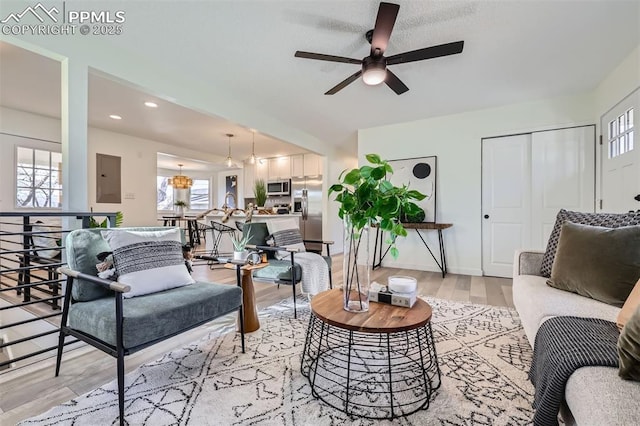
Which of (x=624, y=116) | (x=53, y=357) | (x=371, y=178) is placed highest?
(x=624, y=116)

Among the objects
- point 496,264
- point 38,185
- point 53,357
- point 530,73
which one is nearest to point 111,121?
point 38,185

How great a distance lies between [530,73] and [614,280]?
2541mm

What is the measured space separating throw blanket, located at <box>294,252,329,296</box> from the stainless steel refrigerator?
3.52 meters

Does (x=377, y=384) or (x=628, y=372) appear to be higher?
(x=628, y=372)

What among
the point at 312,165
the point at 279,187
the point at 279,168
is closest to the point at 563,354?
the point at 312,165

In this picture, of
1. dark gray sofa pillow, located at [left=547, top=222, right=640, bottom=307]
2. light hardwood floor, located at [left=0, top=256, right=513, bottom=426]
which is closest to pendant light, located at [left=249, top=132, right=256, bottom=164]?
light hardwood floor, located at [left=0, top=256, right=513, bottom=426]

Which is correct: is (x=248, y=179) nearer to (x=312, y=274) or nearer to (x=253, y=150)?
(x=253, y=150)

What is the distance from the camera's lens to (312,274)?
274 centimetres

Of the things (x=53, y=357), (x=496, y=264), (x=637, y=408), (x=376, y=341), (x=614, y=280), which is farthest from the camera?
(x=496, y=264)

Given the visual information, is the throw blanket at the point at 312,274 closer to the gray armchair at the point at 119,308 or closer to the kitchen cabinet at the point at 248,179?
the gray armchair at the point at 119,308

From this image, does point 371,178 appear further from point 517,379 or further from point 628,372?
point 517,379

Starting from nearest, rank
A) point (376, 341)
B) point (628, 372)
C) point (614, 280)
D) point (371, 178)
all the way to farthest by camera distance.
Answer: point (628, 372), point (371, 178), point (614, 280), point (376, 341)

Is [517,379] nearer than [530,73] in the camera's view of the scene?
Yes

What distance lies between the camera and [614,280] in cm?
153
